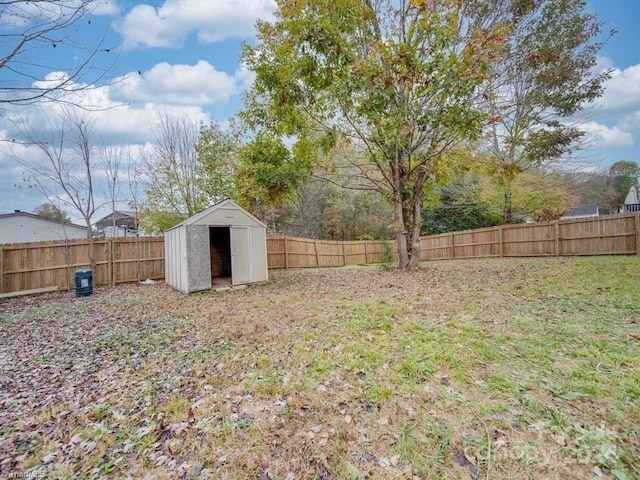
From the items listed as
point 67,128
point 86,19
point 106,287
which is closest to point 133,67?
point 86,19

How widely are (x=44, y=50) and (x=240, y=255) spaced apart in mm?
6916

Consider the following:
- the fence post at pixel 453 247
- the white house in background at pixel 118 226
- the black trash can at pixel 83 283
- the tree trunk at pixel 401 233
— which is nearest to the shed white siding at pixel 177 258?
the black trash can at pixel 83 283

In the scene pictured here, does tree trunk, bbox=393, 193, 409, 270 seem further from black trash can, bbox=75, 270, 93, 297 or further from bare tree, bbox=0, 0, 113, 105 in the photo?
black trash can, bbox=75, 270, 93, 297

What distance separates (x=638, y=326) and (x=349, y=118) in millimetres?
7785

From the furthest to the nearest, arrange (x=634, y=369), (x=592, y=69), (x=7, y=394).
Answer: (x=592, y=69)
(x=7, y=394)
(x=634, y=369)

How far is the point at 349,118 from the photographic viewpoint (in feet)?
29.0

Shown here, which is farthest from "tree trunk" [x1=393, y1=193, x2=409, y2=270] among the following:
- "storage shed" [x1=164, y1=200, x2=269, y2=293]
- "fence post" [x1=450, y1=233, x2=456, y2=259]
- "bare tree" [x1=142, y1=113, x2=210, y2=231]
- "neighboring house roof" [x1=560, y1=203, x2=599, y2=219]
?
"neighboring house roof" [x1=560, y1=203, x2=599, y2=219]

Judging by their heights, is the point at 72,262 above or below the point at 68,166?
below

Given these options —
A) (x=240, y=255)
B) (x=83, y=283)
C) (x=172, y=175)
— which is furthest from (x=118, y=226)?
(x=240, y=255)

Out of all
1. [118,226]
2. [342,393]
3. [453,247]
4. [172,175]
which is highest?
[172,175]

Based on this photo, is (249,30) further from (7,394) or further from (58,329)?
(7,394)

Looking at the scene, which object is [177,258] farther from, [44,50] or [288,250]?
[44,50]

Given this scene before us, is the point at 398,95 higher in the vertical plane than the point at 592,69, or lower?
lower

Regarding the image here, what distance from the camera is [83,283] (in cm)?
839
